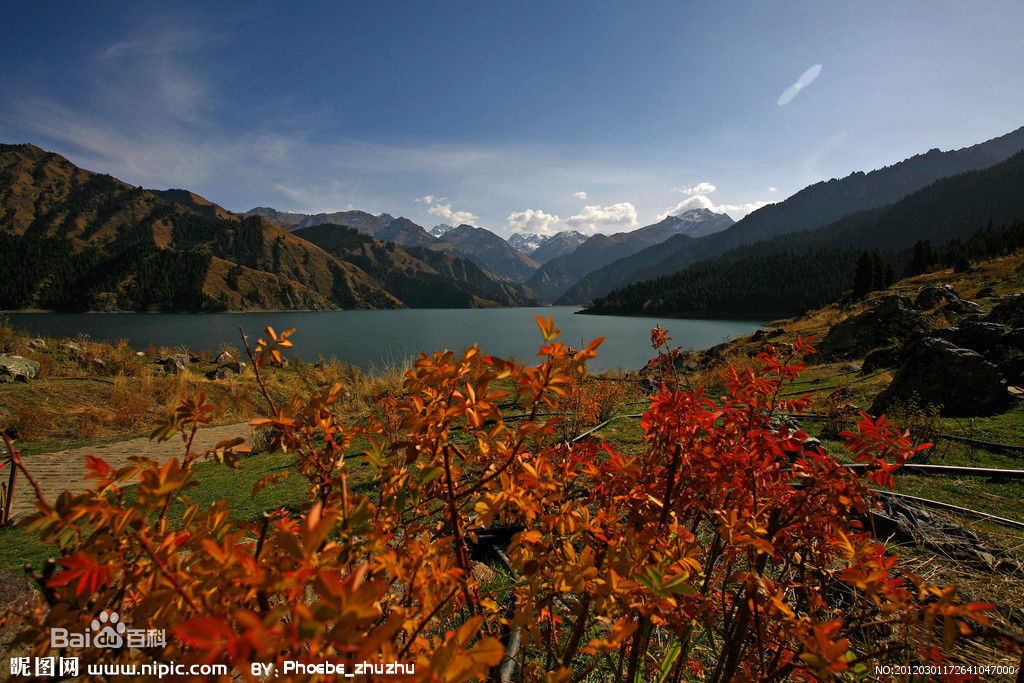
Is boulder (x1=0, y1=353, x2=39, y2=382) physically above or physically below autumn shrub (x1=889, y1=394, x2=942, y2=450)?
above

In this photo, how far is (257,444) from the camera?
570 centimetres

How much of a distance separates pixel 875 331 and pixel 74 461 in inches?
577

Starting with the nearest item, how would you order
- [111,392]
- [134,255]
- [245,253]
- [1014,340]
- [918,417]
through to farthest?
[918,417], [1014,340], [111,392], [134,255], [245,253]

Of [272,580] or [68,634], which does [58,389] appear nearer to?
[68,634]

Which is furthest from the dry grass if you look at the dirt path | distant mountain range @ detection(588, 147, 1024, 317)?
distant mountain range @ detection(588, 147, 1024, 317)

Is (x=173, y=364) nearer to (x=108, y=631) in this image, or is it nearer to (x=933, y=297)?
(x=108, y=631)

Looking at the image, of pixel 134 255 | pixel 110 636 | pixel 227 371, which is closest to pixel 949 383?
pixel 110 636

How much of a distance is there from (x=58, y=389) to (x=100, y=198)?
176m

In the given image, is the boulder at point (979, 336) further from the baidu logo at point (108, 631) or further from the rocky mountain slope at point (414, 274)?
the rocky mountain slope at point (414, 274)

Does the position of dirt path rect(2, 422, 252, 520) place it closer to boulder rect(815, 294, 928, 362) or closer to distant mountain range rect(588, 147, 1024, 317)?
boulder rect(815, 294, 928, 362)

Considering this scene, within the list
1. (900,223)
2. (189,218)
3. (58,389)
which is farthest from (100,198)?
(900,223)

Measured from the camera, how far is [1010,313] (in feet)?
19.6

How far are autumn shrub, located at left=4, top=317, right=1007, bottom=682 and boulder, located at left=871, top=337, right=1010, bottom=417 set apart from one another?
4104 millimetres

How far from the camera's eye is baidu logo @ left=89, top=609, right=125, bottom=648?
0.69m
